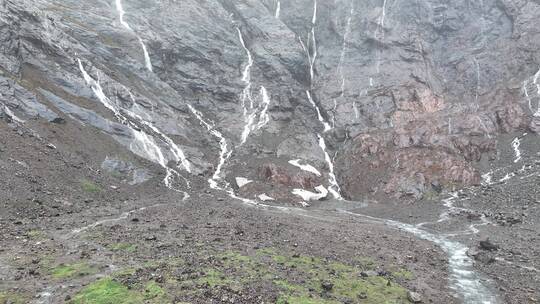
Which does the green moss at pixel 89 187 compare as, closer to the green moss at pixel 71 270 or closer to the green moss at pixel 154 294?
the green moss at pixel 71 270

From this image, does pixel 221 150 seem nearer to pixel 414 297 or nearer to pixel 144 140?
pixel 144 140

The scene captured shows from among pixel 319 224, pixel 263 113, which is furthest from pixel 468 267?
pixel 263 113

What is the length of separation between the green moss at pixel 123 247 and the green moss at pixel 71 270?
3388 mm

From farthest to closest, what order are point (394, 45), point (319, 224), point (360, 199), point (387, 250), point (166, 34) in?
point (394, 45) → point (166, 34) → point (360, 199) → point (319, 224) → point (387, 250)

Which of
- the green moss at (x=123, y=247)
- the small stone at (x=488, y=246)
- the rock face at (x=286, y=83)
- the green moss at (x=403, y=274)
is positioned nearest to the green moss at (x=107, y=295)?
the green moss at (x=123, y=247)

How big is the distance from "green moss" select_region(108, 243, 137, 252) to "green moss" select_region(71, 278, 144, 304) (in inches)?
266

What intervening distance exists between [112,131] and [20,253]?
43650mm

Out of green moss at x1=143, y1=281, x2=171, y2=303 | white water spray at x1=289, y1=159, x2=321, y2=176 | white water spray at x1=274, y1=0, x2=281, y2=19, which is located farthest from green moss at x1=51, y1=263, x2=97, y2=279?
white water spray at x1=274, y1=0, x2=281, y2=19

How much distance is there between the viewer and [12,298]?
16.5 metres

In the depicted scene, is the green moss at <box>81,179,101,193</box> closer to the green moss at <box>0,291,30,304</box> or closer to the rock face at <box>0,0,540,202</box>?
the rock face at <box>0,0,540,202</box>

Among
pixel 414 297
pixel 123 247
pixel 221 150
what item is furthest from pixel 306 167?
pixel 414 297

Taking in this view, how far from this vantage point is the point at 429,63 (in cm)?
10481

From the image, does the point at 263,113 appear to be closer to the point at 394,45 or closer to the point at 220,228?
the point at 394,45

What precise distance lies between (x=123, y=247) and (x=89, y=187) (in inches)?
929
